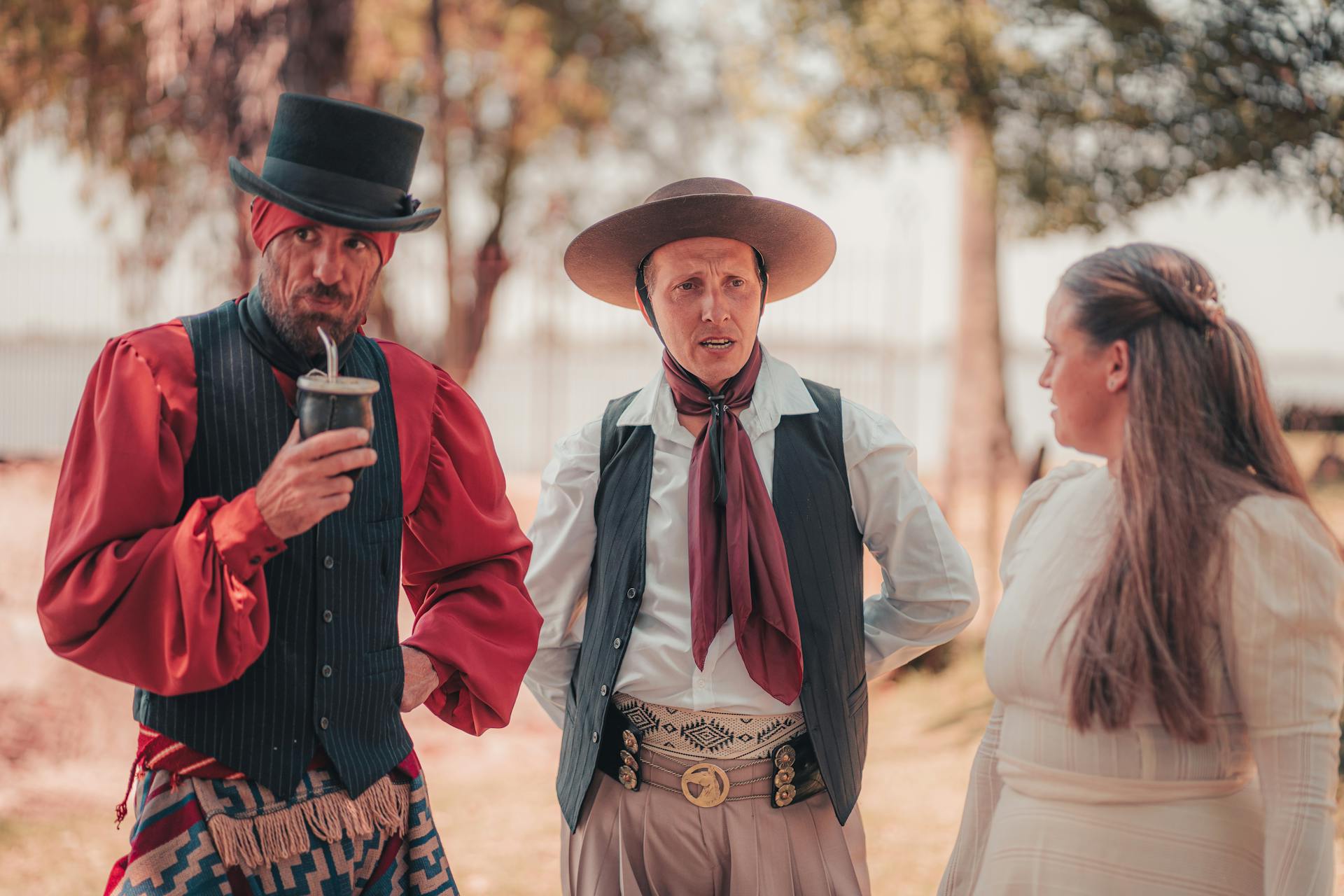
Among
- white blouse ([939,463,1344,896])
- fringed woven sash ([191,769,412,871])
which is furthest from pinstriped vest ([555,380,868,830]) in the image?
fringed woven sash ([191,769,412,871])

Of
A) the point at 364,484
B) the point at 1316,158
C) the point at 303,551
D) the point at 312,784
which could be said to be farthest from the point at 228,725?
the point at 1316,158

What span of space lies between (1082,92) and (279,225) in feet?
19.0

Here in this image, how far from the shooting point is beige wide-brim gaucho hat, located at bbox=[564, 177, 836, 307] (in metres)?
2.91

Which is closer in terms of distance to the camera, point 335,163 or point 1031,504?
point 335,163

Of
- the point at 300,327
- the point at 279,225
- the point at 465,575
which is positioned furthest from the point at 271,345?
the point at 465,575

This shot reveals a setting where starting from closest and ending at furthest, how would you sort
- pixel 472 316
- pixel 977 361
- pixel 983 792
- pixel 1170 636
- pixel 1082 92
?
pixel 1170 636, pixel 983 792, pixel 1082 92, pixel 977 361, pixel 472 316

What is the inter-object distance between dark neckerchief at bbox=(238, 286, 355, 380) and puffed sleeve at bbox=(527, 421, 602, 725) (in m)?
0.90

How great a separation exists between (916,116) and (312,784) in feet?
24.0

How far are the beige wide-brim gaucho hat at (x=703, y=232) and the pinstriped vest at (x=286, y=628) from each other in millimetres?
1076

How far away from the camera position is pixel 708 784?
269 cm

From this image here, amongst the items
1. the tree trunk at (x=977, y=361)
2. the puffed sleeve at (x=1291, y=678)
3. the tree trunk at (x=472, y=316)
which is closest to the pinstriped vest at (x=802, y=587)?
the puffed sleeve at (x=1291, y=678)

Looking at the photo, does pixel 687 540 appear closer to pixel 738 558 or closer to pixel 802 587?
pixel 738 558

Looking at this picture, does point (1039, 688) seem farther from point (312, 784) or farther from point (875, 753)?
point (875, 753)

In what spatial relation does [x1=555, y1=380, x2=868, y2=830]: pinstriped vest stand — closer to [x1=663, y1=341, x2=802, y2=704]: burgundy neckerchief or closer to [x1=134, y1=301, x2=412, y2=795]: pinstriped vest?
[x1=663, y1=341, x2=802, y2=704]: burgundy neckerchief
